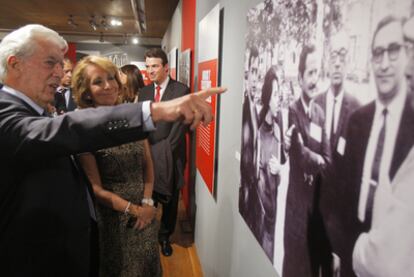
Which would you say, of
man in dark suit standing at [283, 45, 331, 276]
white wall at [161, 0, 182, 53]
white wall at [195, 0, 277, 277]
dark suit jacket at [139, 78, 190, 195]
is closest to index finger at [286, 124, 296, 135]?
man in dark suit standing at [283, 45, 331, 276]

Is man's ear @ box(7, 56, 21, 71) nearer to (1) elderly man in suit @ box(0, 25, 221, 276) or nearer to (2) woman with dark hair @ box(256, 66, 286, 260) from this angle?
(1) elderly man in suit @ box(0, 25, 221, 276)

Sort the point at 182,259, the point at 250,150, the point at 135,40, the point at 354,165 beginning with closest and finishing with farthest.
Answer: the point at 354,165, the point at 250,150, the point at 182,259, the point at 135,40

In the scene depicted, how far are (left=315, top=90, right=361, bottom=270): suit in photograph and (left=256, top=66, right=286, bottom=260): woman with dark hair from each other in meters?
0.25

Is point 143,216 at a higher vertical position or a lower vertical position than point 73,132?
lower

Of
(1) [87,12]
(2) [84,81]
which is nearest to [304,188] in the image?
(2) [84,81]

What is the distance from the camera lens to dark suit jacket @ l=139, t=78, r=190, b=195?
3.06 m

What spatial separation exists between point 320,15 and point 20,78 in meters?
0.99

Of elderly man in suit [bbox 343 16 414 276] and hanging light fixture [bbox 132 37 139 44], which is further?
hanging light fixture [bbox 132 37 139 44]

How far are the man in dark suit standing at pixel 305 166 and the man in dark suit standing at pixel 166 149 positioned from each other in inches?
82.9

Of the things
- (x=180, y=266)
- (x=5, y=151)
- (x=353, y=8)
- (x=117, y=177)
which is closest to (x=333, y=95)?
(x=353, y=8)

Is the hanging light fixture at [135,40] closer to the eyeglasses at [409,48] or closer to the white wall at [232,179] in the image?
the white wall at [232,179]

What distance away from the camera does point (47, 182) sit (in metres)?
1.19

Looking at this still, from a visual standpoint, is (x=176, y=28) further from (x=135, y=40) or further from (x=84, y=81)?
(x=135, y=40)

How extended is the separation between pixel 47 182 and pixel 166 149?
6.17 ft
